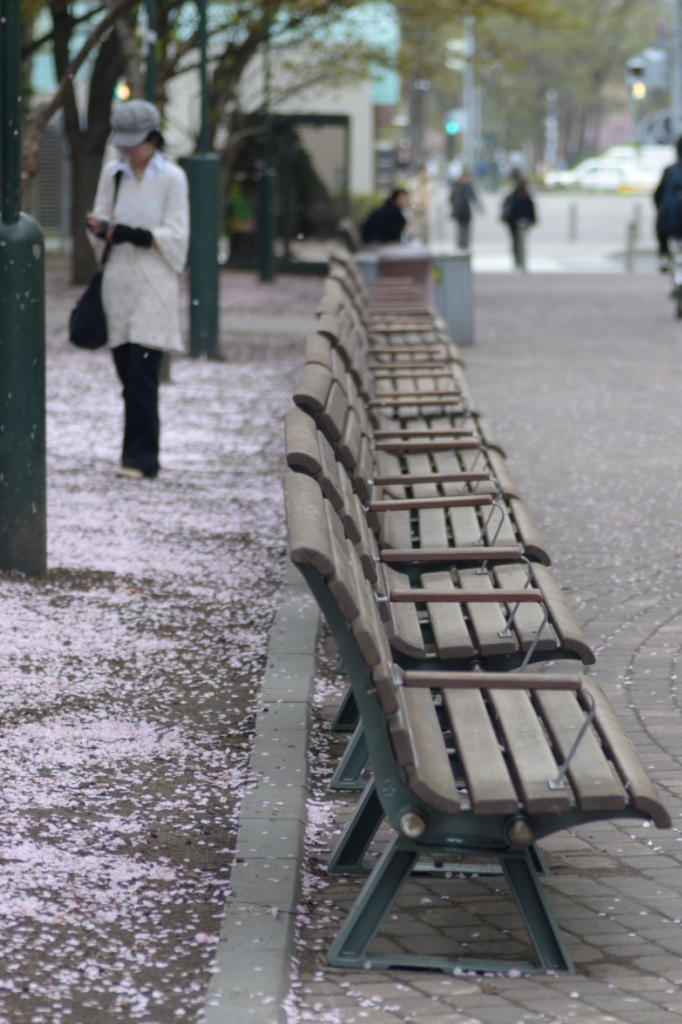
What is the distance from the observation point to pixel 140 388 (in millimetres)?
9055

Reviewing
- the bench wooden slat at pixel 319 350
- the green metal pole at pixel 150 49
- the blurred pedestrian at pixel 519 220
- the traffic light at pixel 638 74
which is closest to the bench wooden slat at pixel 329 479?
the bench wooden slat at pixel 319 350

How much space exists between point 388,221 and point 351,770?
49.5 feet

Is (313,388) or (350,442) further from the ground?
(313,388)

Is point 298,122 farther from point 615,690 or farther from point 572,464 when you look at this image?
point 615,690

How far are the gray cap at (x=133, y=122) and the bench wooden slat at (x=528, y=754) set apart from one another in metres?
5.35

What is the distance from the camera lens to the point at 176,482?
31.1ft

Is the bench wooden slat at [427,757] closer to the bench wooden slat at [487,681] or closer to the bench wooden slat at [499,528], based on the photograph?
the bench wooden slat at [487,681]

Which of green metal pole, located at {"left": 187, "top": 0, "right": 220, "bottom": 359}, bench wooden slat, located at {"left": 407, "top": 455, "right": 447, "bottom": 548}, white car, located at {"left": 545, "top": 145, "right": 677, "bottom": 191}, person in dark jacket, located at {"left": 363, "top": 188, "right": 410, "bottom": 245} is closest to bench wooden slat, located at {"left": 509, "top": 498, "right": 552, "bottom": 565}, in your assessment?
bench wooden slat, located at {"left": 407, "top": 455, "right": 447, "bottom": 548}

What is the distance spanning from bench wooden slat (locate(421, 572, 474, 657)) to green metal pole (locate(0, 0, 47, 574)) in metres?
2.39

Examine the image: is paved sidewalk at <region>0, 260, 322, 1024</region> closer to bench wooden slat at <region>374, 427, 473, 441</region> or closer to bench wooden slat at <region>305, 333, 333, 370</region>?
bench wooden slat at <region>374, 427, 473, 441</region>

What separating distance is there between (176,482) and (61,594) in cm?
278

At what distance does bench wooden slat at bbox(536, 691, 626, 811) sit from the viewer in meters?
3.34

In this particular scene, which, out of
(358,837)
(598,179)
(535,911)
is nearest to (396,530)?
(358,837)

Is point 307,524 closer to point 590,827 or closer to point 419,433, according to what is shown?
point 590,827
